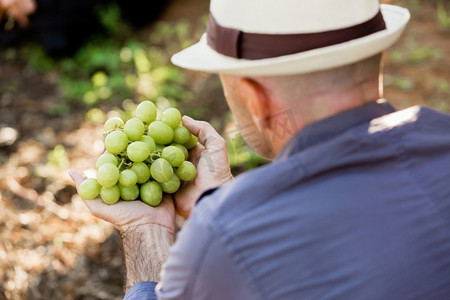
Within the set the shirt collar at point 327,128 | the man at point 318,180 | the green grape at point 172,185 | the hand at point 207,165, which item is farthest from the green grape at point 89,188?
the shirt collar at point 327,128

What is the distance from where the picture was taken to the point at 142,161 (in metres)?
1.90

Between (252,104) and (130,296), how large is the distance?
2.34 feet

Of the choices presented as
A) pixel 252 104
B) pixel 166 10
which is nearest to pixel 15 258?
pixel 252 104

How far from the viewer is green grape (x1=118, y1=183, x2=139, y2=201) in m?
1.90

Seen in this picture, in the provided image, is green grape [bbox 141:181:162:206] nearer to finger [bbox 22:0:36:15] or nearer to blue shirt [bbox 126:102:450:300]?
blue shirt [bbox 126:102:450:300]

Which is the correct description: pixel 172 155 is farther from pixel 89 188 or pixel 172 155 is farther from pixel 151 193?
Answer: pixel 89 188

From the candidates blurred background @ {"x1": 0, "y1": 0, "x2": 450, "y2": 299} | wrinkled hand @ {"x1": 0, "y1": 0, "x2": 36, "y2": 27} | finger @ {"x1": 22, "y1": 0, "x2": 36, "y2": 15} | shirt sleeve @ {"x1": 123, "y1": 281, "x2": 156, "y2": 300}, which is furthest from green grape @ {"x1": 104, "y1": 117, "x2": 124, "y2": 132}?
finger @ {"x1": 22, "y1": 0, "x2": 36, "y2": 15}

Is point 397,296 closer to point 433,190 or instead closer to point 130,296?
point 433,190

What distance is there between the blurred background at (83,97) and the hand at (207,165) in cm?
103

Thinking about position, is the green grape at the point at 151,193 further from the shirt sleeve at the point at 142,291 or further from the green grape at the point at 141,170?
the shirt sleeve at the point at 142,291

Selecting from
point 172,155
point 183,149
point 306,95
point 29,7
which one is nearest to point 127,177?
point 172,155

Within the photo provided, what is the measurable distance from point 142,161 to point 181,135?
183mm

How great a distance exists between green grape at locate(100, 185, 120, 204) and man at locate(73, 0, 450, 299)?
59cm

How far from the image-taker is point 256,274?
3.84 ft
